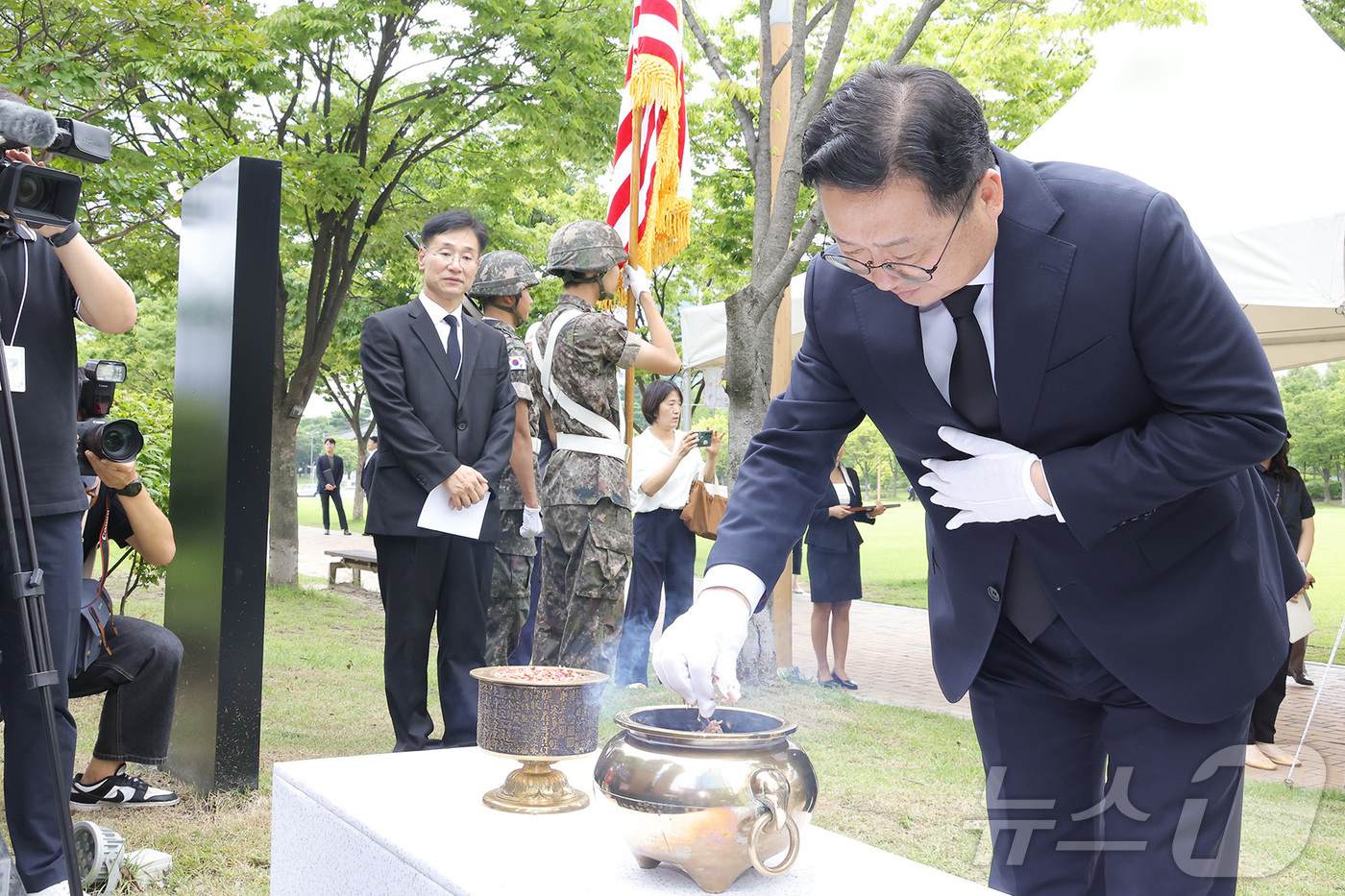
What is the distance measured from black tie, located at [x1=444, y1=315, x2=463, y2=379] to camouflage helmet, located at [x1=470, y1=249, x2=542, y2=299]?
102cm

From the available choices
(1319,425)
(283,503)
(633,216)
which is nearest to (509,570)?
(633,216)

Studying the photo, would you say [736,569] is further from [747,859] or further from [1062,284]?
[1062,284]

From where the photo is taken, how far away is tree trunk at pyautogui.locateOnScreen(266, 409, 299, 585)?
11086 mm

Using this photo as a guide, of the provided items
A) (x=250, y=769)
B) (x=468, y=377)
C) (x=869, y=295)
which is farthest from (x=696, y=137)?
(x=869, y=295)

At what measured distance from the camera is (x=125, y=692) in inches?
146

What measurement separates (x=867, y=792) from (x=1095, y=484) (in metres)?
3.06

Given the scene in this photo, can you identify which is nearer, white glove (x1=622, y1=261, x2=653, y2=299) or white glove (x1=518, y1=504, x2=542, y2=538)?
white glove (x1=518, y1=504, x2=542, y2=538)

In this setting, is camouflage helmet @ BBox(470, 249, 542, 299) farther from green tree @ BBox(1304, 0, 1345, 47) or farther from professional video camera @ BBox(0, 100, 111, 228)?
green tree @ BBox(1304, 0, 1345, 47)

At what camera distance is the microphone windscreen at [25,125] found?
7.25 ft

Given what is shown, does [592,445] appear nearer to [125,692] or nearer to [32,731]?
[125,692]

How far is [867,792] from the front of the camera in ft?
14.3

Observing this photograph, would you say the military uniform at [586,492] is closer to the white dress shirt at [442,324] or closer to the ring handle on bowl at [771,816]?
the white dress shirt at [442,324]

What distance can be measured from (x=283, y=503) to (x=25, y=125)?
9344 millimetres

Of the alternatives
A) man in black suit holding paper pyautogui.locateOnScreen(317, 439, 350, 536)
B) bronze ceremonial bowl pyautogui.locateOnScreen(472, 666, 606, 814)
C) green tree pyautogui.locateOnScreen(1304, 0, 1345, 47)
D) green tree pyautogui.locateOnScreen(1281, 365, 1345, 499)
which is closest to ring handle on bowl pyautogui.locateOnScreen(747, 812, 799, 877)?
bronze ceremonial bowl pyautogui.locateOnScreen(472, 666, 606, 814)
